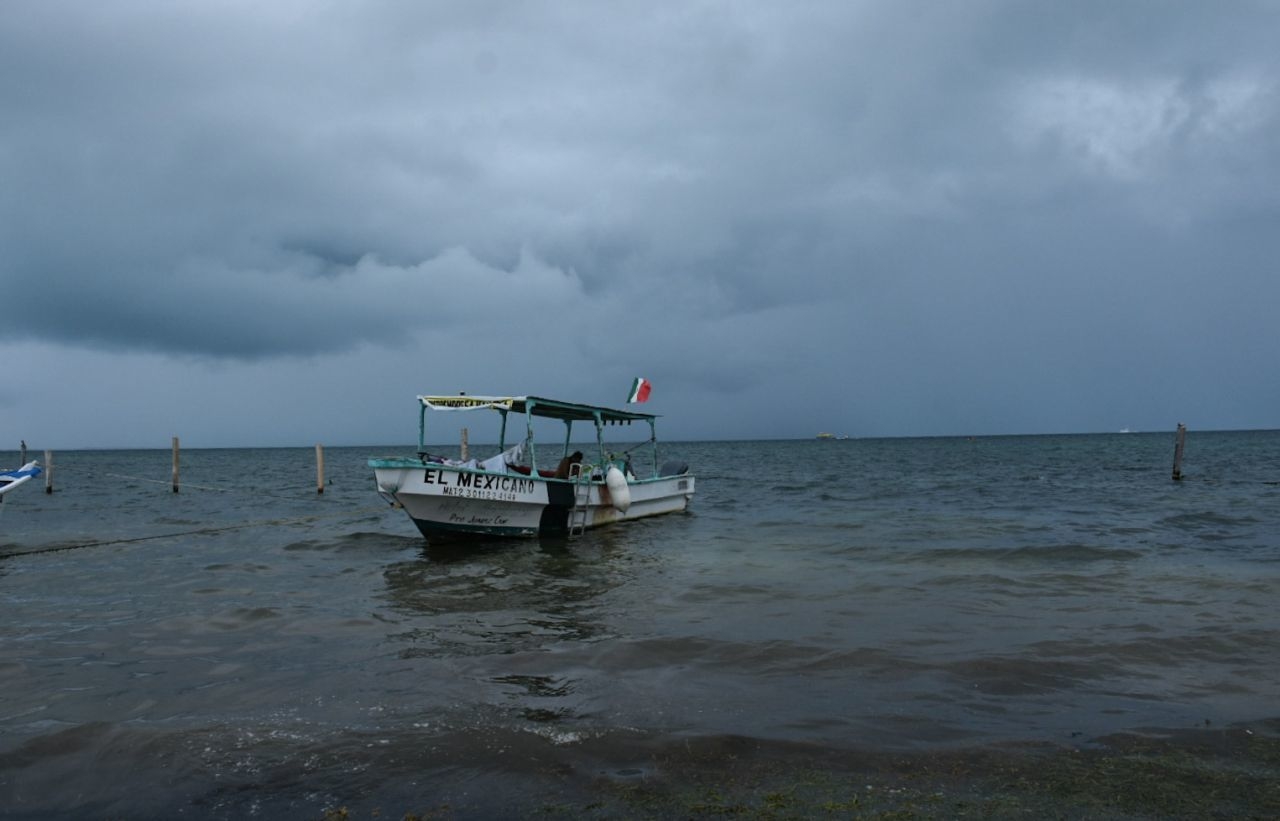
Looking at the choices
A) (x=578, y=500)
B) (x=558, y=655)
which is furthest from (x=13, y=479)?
(x=558, y=655)

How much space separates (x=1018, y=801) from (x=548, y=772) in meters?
2.86

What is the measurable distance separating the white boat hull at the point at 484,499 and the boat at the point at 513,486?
0.06 ft

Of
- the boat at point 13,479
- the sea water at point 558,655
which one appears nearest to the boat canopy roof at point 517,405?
the sea water at point 558,655

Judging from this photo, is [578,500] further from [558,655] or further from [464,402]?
[558,655]

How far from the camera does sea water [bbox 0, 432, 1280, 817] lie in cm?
521

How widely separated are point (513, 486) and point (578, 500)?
2.49 meters

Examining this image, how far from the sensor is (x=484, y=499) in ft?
53.1

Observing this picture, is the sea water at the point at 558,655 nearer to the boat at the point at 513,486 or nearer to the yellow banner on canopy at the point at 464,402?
the boat at the point at 513,486

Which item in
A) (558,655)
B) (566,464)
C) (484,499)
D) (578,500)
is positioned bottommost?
(558,655)

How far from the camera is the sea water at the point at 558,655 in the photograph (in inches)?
205

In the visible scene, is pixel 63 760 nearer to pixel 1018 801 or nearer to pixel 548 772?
pixel 548 772

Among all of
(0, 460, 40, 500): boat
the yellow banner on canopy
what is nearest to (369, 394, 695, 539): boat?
the yellow banner on canopy

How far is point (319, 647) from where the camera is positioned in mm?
8414

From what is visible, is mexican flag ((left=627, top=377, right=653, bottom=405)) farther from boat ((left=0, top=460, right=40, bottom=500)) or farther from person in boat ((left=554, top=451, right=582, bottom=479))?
boat ((left=0, top=460, right=40, bottom=500))
